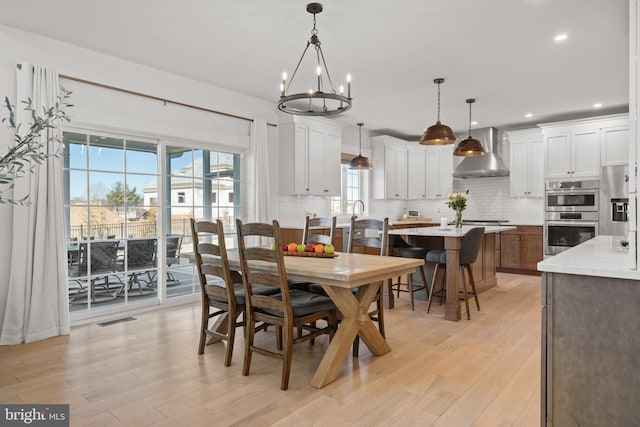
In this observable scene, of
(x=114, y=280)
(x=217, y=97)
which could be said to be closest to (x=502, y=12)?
(x=217, y=97)

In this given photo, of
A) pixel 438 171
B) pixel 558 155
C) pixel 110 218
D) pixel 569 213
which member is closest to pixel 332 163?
pixel 438 171

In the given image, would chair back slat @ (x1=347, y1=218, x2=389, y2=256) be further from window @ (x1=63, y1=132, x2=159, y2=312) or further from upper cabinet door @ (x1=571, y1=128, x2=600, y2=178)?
upper cabinet door @ (x1=571, y1=128, x2=600, y2=178)

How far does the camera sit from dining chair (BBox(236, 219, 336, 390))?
2.48 metres

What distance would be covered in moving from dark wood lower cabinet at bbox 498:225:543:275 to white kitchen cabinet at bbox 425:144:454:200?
1.45 m

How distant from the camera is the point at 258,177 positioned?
5.37m

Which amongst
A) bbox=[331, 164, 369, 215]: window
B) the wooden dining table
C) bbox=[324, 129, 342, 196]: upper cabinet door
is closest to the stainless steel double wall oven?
bbox=[331, 164, 369, 215]: window

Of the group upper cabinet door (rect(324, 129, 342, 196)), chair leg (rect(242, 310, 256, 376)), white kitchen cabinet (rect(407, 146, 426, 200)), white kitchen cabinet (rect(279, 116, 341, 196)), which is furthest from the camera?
white kitchen cabinet (rect(407, 146, 426, 200))

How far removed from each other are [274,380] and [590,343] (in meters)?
1.77

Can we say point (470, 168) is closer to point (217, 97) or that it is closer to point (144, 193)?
point (217, 97)

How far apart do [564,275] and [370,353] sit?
1.72 metres

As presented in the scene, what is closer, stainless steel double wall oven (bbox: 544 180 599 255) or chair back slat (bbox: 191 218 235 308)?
chair back slat (bbox: 191 218 235 308)

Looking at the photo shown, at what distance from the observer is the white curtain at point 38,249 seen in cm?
336

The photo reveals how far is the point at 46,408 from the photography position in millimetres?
2256

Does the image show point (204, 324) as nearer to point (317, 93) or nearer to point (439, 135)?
point (317, 93)
